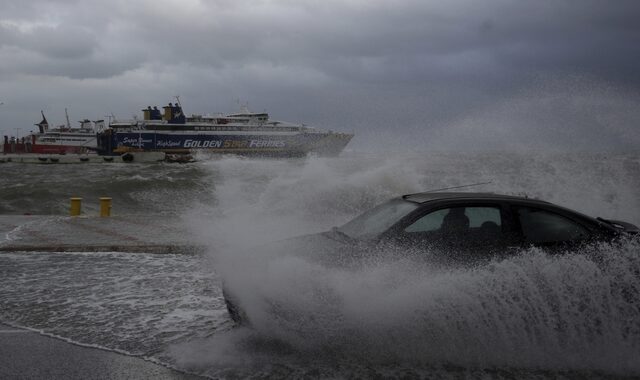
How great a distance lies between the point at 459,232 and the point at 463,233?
0.12ft

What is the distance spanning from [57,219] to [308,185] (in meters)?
8.91

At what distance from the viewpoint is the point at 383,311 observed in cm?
461

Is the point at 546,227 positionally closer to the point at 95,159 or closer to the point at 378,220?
the point at 378,220

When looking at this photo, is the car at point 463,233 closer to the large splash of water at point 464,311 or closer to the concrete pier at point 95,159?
the large splash of water at point 464,311

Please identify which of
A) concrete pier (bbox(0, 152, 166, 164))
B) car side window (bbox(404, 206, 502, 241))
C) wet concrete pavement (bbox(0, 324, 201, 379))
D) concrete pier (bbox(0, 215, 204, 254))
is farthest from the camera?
concrete pier (bbox(0, 152, 166, 164))

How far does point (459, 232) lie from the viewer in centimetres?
513

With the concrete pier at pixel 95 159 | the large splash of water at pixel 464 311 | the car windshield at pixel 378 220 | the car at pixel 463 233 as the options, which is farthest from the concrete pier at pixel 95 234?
the concrete pier at pixel 95 159

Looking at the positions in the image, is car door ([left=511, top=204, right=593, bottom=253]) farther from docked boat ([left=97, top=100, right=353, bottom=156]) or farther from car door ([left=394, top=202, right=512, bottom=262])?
docked boat ([left=97, top=100, right=353, bottom=156])

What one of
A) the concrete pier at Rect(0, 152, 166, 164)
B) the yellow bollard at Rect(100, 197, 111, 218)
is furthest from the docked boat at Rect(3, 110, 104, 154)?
the yellow bollard at Rect(100, 197, 111, 218)

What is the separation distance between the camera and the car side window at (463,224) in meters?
5.12

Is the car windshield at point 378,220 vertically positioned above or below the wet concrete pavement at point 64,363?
above

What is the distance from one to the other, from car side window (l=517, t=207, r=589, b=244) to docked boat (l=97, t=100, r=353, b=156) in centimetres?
6193

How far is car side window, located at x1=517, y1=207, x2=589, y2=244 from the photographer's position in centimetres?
517

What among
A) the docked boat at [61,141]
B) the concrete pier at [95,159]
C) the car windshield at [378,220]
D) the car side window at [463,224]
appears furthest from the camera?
the docked boat at [61,141]
